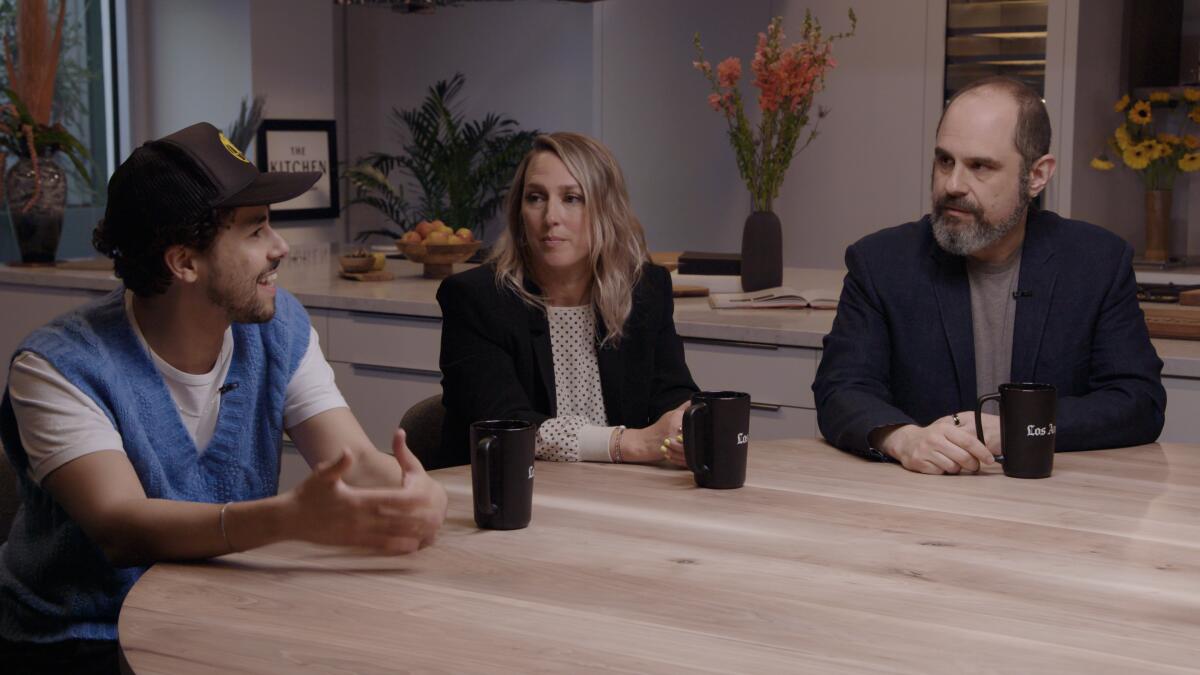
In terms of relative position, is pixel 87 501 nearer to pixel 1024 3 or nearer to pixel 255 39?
pixel 1024 3

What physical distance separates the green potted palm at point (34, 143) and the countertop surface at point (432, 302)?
0.14 m

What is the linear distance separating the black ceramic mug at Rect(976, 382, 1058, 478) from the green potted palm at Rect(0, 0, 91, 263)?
325 cm

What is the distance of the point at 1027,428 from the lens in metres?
1.86

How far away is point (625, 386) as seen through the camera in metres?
2.53

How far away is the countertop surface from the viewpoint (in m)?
3.07

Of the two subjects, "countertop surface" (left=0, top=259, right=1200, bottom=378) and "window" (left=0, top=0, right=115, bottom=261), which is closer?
"countertop surface" (left=0, top=259, right=1200, bottom=378)

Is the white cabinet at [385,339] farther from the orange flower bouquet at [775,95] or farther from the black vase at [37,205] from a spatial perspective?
the black vase at [37,205]

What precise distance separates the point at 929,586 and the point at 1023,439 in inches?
21.0

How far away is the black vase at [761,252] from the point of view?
11.9 feet

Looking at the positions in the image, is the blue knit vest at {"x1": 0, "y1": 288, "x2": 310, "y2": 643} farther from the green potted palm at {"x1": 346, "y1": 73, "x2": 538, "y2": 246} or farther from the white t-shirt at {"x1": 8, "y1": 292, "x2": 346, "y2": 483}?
the green potted palm at {"x1": 346, "y1": 73, "x2": 538, "y2": 246}

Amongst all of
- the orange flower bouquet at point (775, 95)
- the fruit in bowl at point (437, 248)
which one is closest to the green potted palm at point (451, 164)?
the fruit in bowl at point (437, 248)

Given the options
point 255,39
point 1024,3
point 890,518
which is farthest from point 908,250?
point 255,39

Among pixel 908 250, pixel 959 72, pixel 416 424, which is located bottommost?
pixel 416 424

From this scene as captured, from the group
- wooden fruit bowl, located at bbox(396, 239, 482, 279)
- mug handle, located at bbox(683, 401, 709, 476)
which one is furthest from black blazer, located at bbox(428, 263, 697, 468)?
wooden fruit bowl, located at bbox(396, 239, 482, 279)
